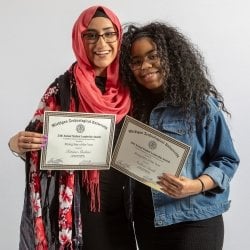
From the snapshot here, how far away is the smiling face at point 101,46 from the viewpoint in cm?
121

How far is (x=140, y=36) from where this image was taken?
120cm

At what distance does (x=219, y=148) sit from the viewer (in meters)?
1.15

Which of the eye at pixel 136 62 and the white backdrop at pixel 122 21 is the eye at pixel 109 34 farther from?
the white backdrop at pixel 122 21

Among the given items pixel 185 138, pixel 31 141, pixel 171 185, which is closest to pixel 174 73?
pixel 185 138

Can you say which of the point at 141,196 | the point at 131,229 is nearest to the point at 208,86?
the point at 141,196

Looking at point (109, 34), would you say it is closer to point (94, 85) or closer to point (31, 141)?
point (94, 85)

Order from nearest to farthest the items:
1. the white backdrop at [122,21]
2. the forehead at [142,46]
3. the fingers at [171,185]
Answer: the fingers at [171,185] < the forehead at [142,46] < the white backdrop at [122,21]

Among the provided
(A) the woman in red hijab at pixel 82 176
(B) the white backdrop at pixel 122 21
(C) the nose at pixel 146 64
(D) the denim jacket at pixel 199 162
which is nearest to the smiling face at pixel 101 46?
(A) the woman in red hijab at pixel 82 176

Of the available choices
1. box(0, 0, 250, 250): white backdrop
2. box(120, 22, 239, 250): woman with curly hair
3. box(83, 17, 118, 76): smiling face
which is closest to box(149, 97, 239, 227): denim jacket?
box(120, 22, 239, 250): woman with curly hair

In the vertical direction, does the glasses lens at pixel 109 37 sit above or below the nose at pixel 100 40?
above

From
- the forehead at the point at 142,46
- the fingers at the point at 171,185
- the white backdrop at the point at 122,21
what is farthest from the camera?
the white backdrop at the point at 122,21

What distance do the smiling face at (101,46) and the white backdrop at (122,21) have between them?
522 millimetres

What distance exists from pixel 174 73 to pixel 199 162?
27 cm
